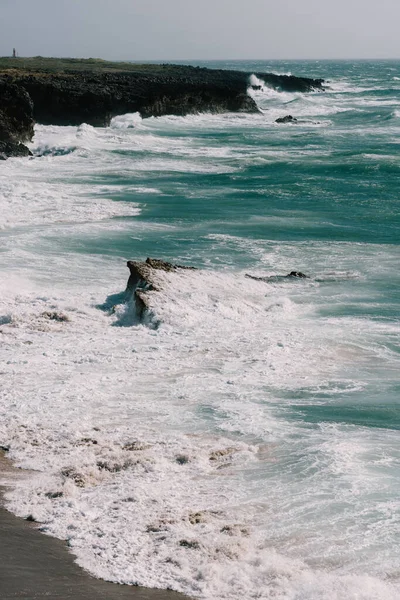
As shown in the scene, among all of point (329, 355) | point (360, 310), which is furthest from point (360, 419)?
point (360, 310)

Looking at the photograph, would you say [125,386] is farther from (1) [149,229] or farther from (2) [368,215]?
(2) [368,215]

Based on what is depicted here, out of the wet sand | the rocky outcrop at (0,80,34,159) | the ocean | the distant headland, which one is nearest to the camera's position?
the wet sand

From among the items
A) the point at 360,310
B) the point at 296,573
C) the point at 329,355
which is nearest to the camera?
the point at 296,573

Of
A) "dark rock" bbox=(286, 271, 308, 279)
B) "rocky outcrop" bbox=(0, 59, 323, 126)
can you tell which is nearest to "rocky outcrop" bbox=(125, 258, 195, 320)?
"dark rock" bbox=(286, 271, 308, 279)

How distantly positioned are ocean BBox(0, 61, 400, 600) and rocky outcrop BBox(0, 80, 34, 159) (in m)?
8.83

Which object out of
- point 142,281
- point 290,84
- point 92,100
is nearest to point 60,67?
point 290,84

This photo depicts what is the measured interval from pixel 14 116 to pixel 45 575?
97.2ft

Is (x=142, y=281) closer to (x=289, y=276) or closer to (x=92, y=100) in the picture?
(x=289, y=276)

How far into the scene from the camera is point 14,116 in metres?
34.1

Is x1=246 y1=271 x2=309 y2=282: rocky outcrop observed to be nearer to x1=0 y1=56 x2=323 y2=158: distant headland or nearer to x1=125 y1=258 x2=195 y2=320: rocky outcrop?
x1=125 y1=258 x2=195 y2=320: rocky outcrop

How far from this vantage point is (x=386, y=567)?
6953 millimetres

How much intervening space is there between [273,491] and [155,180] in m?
21.8

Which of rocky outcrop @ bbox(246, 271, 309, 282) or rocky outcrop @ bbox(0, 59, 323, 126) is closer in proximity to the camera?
rocky outcrop @ bbox(246, 271, 309, 282)

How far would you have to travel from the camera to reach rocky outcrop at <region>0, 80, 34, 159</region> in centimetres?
3312
